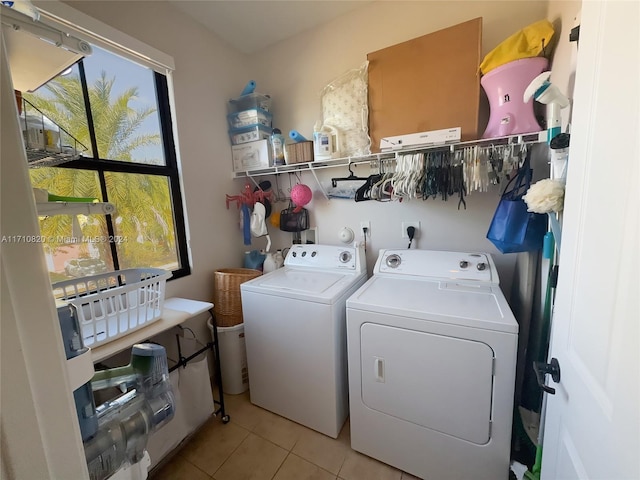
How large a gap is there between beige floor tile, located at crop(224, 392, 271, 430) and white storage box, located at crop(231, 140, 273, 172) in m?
1.88

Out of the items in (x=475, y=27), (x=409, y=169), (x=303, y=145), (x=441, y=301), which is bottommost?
(x=441, y=301)

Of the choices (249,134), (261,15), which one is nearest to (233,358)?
(249,134)

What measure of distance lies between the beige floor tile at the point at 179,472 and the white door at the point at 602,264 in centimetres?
170

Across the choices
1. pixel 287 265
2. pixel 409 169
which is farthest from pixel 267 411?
pixel 409 169

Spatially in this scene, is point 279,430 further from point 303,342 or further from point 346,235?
point 346,235

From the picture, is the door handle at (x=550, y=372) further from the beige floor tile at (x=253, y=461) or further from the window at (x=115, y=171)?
the window at (x=115, y=171)

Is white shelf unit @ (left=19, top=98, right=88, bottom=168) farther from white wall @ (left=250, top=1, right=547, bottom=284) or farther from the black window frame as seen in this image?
white wall @ (left=250, top=1, right=547, bottom=284)

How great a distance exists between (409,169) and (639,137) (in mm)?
1232

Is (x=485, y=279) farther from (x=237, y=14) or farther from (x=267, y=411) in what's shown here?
(x=237, y=14)

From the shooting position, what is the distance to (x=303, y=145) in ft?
6.64

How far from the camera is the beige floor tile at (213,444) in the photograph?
1.58 metres

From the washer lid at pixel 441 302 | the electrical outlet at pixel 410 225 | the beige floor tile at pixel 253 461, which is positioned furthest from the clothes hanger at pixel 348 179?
the beige floor tile at pixel 253 461

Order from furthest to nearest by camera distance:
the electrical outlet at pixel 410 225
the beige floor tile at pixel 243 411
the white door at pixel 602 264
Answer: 1. the electrical outlet at pixel 410 225
2. the beige floor tile at pixel 243 411
3. the white door at pixel 602 264

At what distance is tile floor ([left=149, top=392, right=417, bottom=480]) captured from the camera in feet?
4.89
